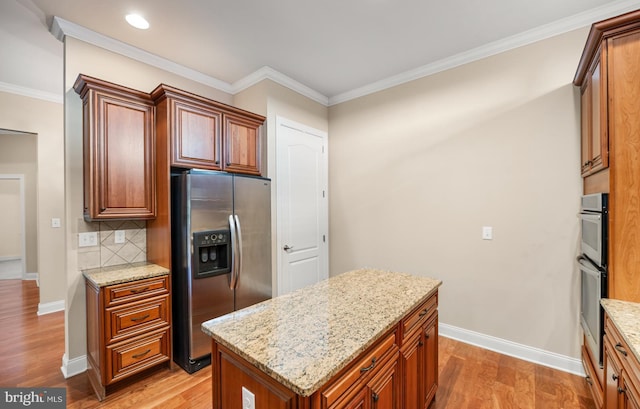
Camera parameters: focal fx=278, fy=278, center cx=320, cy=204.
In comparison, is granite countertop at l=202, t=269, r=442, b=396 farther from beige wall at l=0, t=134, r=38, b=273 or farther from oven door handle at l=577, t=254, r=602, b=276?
beige wall at l=0, t=134, r=38, b=273

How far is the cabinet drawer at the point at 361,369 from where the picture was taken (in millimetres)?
947

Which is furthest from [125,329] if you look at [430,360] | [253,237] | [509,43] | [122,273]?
[509,43]

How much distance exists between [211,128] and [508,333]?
337 cm

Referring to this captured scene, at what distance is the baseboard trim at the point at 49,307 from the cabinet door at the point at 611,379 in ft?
17.7

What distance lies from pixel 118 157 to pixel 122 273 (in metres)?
0.95

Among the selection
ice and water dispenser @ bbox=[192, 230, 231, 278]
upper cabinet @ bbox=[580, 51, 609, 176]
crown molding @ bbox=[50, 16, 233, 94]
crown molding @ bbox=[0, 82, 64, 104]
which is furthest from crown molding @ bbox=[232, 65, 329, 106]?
upper cabinet @ bbox=[580, 51, 609, 176]

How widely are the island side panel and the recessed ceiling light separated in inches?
98.8

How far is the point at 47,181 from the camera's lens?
3.79 meters

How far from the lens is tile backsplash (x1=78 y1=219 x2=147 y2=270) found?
A: 2367mm

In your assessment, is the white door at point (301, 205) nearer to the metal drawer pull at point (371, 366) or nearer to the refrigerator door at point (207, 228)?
the refrigerator door at point (207, 228)

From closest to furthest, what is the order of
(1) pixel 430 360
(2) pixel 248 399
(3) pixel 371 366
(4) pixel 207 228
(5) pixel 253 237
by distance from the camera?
(2) pixel 248 399 < (3) pixel 371 366 < (1) pixel 430 360 < (4) pixel 207 228 < (5) pixel 253 237

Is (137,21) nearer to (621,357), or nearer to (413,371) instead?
(413,371)

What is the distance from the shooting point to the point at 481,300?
270cm

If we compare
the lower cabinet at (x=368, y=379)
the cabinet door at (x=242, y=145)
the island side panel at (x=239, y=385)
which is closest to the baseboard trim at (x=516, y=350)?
the lower cabinet at (x=368, y=379)
